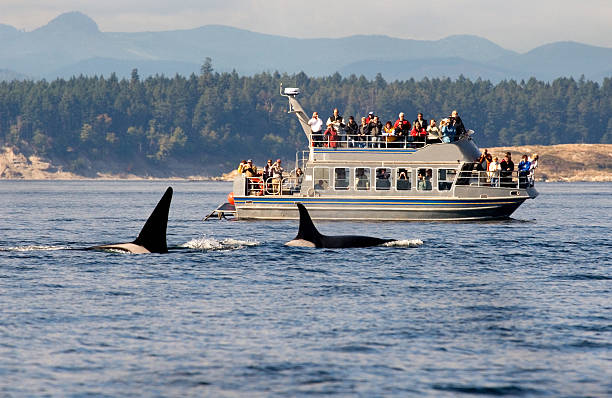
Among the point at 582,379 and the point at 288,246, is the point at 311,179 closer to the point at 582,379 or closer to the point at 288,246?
the point at 288,246

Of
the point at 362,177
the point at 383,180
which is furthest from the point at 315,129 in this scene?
the point at 383,180

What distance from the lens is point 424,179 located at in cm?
4791

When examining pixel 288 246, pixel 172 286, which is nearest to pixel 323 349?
pixel 172 286

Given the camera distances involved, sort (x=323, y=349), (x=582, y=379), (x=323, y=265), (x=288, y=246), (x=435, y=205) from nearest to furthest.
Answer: (x=582, y=379) → (x=323, y=349) → (x=323, y=265) → (x=288, y=246) → (x=435, y=205)

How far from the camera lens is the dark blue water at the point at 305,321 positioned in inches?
606

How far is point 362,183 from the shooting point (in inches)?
1898

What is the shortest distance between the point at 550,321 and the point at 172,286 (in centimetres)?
954

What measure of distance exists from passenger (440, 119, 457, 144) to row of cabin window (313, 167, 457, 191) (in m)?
1.51

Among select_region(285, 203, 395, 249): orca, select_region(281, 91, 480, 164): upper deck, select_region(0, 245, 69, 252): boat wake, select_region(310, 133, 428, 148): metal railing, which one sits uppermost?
select_region(310, 133, 428, 148): metal railing

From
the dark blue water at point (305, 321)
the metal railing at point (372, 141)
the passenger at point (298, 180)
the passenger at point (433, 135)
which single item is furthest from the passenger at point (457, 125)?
the dark blue water at point (305, 321)

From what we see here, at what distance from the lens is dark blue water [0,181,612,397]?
1538 cm

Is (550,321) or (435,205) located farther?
(435,205)

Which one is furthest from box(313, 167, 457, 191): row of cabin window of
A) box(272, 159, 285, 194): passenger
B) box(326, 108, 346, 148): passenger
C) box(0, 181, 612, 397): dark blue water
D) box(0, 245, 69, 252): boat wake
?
box(0, 245, 69, 252): boat wake

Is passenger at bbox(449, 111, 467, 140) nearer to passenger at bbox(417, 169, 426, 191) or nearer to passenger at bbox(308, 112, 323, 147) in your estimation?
passenger at bbox(417, 169, 426, 191)
